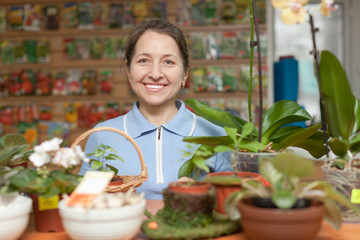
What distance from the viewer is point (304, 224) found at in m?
0.81

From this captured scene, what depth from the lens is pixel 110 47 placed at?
4113 millimetres

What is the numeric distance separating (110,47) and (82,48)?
304 mm

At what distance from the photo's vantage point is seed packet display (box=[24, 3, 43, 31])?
164 inches

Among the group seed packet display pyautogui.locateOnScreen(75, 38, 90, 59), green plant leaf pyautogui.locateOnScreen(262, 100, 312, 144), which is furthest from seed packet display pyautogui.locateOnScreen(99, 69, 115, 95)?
green plant leaf pyautogui.locateOnScreen(262, 100, 312, 144)

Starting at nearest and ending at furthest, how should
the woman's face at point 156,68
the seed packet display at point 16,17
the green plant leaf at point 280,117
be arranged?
the green plant leaf at point 280,117, the woman's face at point 156,68, the seed packet display at point 16,17

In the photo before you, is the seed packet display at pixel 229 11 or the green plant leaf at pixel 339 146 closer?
the green plant leaf at pixel 339 146

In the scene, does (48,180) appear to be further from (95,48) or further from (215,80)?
(95,48)

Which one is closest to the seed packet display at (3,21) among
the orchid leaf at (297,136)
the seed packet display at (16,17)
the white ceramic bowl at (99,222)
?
the seed packet display at (16,17)

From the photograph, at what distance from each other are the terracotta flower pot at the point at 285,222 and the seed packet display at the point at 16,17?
13.1 feet

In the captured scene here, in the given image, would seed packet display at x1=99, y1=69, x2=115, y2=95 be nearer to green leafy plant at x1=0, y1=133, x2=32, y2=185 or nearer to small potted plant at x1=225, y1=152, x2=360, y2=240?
green leafy plant at x1=0, y1=133, x2=32, y2=185

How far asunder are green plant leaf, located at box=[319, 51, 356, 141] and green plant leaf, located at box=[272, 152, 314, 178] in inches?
12.8

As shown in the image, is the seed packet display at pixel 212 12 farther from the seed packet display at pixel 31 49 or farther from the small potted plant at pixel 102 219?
the small potted plant at pixel 102 219

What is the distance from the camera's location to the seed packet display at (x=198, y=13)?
4.00 m

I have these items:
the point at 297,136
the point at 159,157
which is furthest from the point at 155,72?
the point at 297,136
